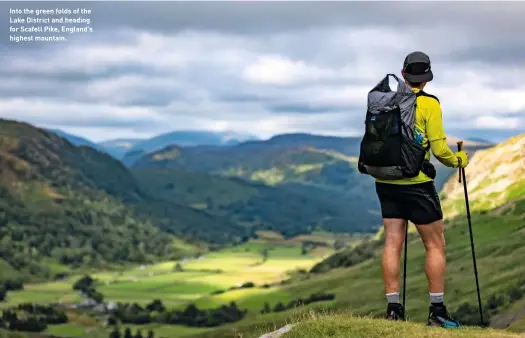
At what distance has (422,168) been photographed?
56.7 ft

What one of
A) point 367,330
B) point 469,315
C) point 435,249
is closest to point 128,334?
point 469,315

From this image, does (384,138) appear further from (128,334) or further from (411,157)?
(128,334)

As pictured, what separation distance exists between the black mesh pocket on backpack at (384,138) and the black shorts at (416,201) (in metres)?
0.77

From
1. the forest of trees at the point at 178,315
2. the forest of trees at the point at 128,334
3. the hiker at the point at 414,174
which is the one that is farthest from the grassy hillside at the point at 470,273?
the forest of trees at the point at 128,334

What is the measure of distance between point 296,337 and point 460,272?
75847mm

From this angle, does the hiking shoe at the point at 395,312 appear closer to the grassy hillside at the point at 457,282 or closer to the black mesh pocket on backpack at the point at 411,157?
the grassy hillside at the point at 457,282

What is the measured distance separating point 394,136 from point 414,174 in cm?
103

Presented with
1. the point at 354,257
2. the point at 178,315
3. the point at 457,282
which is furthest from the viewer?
the point at 354,257

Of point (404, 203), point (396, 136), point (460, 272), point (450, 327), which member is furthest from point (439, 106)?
point (460, 272)

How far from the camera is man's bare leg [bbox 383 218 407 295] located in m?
18.0

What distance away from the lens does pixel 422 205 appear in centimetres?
1745

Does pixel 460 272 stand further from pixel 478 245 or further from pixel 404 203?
pixel 404 203

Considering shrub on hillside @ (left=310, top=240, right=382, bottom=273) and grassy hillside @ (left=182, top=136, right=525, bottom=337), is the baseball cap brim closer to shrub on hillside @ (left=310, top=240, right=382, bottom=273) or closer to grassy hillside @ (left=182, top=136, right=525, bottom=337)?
grassy hillside @ (left=182, top=136, right=525, bottom=337)

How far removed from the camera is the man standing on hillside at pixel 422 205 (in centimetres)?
1736
